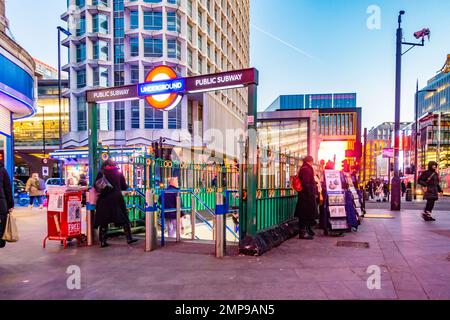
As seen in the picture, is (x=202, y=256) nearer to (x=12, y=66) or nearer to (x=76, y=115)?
(x=12, y=66)

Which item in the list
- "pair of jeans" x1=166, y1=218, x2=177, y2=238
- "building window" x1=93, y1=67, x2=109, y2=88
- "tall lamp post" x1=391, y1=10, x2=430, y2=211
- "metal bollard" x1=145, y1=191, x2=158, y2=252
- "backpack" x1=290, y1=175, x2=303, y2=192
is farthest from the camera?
"building window" x1=93, y1=67, x2=109, y2=88

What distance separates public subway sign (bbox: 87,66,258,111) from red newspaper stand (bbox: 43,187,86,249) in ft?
7.90

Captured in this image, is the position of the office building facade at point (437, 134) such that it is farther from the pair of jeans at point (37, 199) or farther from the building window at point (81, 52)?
the pair of jeans at point (37, 199)

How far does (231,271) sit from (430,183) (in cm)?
844

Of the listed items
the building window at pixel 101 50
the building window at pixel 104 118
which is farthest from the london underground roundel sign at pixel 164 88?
the building window at pixel 101 50

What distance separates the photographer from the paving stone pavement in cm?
430

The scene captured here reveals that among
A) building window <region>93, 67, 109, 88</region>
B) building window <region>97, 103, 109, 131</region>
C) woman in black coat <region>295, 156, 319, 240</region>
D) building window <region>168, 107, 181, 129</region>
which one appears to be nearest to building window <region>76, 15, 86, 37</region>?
building window <region>93, 67, 109, 88</region>

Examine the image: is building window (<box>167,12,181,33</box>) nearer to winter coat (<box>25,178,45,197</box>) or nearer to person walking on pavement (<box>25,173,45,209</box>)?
person walking on pavement (<box>25,173,45,209</box>)

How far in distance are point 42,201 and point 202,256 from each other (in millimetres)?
15579

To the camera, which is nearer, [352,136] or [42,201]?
[42,201]

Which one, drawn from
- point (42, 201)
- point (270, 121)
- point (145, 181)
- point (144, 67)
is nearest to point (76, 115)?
point (144, 67)

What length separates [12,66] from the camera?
13.3 metres

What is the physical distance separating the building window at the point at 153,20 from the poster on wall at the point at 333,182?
30035 millimetres

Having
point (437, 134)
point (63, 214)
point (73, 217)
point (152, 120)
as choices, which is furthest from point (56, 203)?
point (437, 134)
